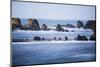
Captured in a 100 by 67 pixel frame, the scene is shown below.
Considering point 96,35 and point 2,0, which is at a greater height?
point 2,0

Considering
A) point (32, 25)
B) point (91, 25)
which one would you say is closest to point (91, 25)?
point (91, 25)

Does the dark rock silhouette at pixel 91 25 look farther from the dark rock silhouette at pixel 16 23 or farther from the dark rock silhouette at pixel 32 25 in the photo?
the dark rock silhouette at pixel 16 23

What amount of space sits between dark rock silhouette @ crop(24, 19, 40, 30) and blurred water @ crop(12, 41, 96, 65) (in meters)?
0.18

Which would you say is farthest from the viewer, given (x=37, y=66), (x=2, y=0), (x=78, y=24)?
(x=78, y=24)

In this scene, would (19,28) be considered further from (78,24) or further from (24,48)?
(78,24)

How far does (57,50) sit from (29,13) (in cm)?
55

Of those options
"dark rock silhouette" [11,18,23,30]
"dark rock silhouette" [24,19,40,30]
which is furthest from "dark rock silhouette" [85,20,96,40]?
"dark rock silhouette" [11,18,23,30]

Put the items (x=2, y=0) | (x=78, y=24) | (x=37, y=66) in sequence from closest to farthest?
(x=2, y=0), (x=37, y=66), (x=78, y=24)

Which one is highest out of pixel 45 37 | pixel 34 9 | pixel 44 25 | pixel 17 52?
pixel 34 9

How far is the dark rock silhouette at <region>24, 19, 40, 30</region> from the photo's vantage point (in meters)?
2.26

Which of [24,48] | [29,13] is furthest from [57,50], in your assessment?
[29,13]

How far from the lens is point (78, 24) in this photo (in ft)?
8.11

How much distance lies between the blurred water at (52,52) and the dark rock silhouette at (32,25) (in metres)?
0.18

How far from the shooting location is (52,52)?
2.36 metres
